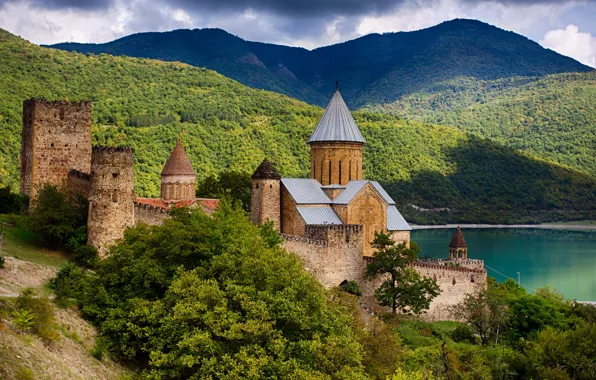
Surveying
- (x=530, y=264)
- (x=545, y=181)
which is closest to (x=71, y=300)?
(x=530, y=264)

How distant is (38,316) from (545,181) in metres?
80.8

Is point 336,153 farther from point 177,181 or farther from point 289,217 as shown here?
point 177,181

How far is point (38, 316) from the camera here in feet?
45.2

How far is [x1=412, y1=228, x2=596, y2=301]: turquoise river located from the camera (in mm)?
44938

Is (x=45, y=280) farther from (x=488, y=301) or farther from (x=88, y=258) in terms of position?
(x=488, y=301)

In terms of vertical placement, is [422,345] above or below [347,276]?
below

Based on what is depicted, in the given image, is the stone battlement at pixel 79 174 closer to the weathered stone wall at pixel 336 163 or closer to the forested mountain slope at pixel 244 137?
the weathered stone wall at pixel 336 163

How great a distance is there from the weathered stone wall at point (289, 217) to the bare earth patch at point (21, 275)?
8.97 m

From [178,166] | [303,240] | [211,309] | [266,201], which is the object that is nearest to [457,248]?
[178,166]

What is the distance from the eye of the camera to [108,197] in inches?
747

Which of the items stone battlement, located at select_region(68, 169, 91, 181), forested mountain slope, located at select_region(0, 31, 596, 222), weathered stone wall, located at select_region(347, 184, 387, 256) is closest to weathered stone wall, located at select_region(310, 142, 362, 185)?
weathered stone wall, located at select_region(347, 184, 387, 256)

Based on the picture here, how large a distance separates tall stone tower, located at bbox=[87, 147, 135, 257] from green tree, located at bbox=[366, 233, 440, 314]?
25.3ft

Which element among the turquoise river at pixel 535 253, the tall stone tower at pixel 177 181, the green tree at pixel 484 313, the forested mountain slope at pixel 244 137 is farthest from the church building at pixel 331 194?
the turquoise river at pixel 535 253

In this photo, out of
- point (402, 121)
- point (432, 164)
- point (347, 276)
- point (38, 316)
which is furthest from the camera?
point (402, 121)
